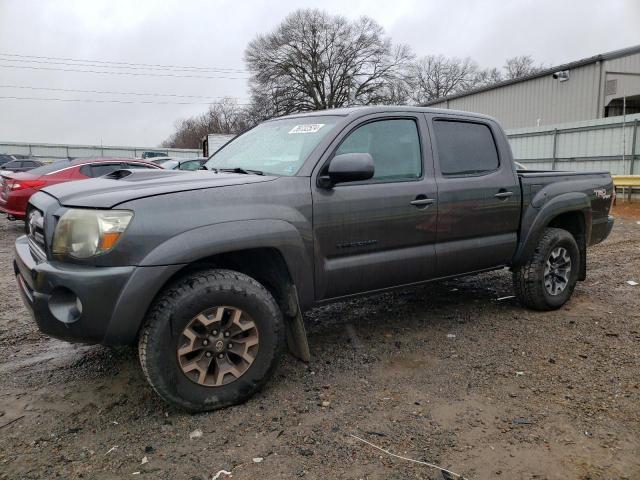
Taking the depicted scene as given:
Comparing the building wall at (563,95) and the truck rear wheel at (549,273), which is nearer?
the truck rear wheel at (549,273)

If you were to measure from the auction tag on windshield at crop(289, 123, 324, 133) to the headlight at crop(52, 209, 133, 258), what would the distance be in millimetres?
1508

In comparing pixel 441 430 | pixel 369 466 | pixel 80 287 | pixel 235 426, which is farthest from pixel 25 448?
pixel 441 430

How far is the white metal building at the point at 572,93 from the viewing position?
1883cm

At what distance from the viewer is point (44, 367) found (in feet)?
12.0

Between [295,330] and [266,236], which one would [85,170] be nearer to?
[295,330]

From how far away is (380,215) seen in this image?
3.54m

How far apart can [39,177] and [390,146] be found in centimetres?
792

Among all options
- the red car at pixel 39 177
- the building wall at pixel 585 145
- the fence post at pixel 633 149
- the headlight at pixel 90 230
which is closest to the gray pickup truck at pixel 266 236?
the headlight at pixel 90 230

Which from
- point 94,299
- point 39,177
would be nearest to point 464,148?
point 94,299

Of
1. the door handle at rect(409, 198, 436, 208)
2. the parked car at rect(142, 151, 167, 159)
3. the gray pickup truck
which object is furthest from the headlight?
the parked car at rect(142, 151, 167, 159)

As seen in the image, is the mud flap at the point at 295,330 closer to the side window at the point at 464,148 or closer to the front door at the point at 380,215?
the front door at the point at 380,215

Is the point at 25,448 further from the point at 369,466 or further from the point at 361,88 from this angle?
the point at 361,88

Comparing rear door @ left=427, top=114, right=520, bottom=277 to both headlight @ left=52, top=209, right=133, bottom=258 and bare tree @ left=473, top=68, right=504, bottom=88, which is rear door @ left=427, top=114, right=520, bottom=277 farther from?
bare tree @ left=473, top=68, right=504, bottom=88

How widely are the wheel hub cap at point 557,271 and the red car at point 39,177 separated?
6836 millimetres
